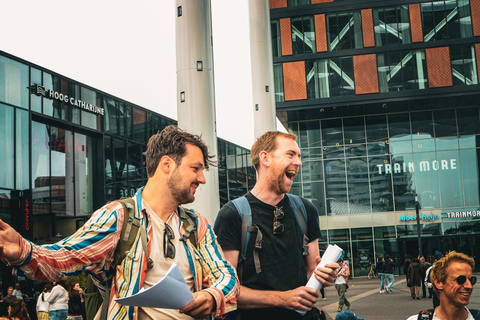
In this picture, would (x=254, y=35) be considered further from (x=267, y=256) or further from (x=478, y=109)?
(x=478, y=109)

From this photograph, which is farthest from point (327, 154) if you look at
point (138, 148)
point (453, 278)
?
point (453, 278)

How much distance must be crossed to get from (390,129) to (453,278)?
121 feet

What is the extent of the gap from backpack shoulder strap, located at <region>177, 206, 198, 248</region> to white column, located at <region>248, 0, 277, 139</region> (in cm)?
1554

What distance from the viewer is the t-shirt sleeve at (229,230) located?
140 inches

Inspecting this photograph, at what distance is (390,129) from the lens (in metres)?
39.7

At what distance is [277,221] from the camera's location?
12.1ft

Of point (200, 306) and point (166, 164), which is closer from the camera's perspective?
point (200, 306)

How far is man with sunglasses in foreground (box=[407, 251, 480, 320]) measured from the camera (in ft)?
12.6

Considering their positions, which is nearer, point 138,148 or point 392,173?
point 138,148

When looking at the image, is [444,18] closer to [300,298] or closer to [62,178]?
[62,178]

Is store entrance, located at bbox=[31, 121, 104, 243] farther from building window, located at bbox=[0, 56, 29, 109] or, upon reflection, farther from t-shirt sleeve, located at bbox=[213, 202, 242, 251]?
t-shirt sleeve, located at bbox=[213, 202, 242, 251]

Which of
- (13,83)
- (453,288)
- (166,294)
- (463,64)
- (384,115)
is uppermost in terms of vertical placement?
(463,64)

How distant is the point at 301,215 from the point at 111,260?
5.22 ft

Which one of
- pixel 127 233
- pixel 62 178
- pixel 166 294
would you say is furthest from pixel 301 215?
pixel 62 178
